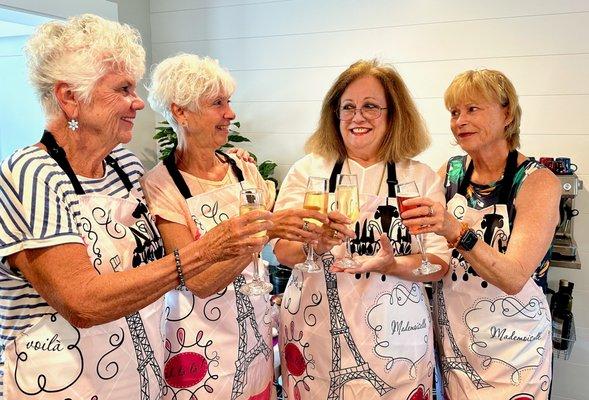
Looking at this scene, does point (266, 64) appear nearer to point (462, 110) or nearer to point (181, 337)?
point (462, 110)

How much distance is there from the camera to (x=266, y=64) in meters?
3.94

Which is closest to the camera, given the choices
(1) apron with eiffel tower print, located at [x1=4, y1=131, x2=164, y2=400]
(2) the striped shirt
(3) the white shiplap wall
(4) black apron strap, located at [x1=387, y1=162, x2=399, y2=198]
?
(2) the striped shirt

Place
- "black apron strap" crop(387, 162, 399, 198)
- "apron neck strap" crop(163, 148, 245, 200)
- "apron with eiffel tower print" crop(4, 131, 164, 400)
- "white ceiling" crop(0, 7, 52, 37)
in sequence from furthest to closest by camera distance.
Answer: "white ceiling" crop(0, 7, 52, 37) → "black apron strap" crop(387, 162, 399, 198) → "apron neck strap" crop(163, 148, 245, 200) → "apron with eiffel tower print" crop(4, 131, 164, 400)

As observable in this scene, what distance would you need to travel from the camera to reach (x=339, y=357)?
67.2 inches

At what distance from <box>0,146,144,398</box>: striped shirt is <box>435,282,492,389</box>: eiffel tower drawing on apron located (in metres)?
1.22

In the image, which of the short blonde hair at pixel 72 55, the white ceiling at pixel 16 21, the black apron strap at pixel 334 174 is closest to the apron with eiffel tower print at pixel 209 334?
the black apron strap at pixel 334 174

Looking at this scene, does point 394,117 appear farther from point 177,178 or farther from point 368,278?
point 177,178

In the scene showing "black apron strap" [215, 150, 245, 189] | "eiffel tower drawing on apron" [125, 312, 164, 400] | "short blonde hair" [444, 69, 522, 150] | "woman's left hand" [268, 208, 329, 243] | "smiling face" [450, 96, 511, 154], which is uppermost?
"short blonde hair" [444, 69, 522, 150]

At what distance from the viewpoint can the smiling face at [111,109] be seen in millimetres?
1335

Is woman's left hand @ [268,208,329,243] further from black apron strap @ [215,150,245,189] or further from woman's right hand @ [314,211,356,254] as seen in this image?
black apron strap @ [215,150,245,189]

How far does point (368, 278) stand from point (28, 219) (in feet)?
3.37

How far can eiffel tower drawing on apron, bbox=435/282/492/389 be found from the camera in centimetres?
175

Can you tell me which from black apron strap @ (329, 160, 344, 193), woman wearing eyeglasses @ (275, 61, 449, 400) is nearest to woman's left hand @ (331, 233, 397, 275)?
woman wearing eyeglasses @ (275, 61, 449, 400)

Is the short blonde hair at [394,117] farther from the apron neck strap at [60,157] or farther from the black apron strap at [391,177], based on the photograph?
the apron neck strap at [60,157]
